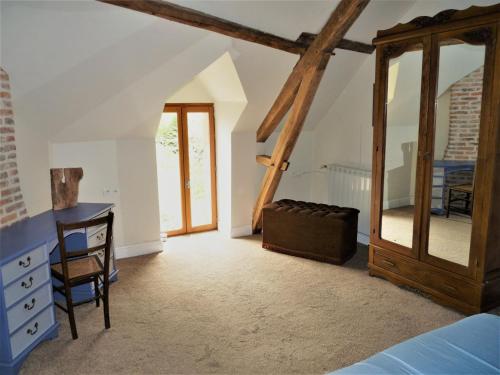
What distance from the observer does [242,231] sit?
5.44m

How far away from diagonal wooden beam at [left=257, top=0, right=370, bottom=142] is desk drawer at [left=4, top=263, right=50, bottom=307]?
2.88 metres

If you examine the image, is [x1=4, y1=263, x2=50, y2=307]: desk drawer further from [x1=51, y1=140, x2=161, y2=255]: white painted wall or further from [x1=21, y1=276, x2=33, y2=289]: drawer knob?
[x1=51, y1=140, x2=161, y2=255]: white painted wall

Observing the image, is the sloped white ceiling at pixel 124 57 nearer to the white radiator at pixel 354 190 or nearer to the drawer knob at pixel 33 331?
the white radiator at pixel 354 190

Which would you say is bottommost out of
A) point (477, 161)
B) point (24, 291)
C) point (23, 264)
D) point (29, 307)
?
point (29, 307)

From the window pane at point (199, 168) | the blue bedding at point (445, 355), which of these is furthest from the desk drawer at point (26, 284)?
the window pane at point (199, 168)

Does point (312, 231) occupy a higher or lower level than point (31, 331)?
higher

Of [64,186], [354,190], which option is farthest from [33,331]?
[354,190]

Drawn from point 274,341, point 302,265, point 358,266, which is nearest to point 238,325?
point 274,341

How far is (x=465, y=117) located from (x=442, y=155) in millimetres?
333

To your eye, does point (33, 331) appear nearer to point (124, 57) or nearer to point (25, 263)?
point (25, 263)

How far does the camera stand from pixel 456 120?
3248mm

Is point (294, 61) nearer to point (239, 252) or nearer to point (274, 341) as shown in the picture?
point (239, 252)

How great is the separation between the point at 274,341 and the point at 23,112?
2705 millimetres

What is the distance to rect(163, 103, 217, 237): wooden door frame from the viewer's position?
5.13m
